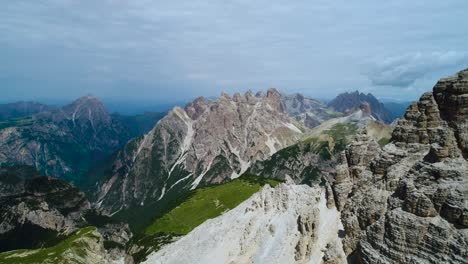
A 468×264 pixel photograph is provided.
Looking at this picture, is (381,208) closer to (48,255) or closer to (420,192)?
(420,192)

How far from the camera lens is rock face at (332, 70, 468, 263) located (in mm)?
53844

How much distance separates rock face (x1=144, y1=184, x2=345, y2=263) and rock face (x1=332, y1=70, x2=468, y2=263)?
8.28 metres

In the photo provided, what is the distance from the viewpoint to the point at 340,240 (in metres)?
80.5

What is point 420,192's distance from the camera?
57.4 meters

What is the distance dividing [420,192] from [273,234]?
50672mm

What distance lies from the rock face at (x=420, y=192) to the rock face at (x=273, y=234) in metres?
8.28

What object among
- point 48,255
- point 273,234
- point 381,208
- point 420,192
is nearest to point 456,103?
point 420,192

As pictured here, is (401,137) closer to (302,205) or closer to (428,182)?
(428,182)

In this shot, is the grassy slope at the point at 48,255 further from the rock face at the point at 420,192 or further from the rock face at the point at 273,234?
the rock face at the point at 420,192

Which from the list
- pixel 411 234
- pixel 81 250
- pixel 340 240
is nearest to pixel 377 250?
pixel 411 234

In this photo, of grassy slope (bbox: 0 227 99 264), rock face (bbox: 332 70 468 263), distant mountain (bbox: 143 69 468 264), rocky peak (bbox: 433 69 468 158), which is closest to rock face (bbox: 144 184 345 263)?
distant mountain (bbox: 143 69 468 264)

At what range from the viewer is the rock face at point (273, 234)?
8750cm

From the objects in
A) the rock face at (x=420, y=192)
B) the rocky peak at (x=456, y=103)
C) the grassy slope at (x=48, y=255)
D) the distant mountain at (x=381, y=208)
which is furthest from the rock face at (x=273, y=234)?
the grassy slope at (x=48, y=255)

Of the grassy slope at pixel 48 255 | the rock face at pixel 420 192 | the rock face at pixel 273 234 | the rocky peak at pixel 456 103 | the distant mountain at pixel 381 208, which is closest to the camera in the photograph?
the rock face at pixel 420 192
